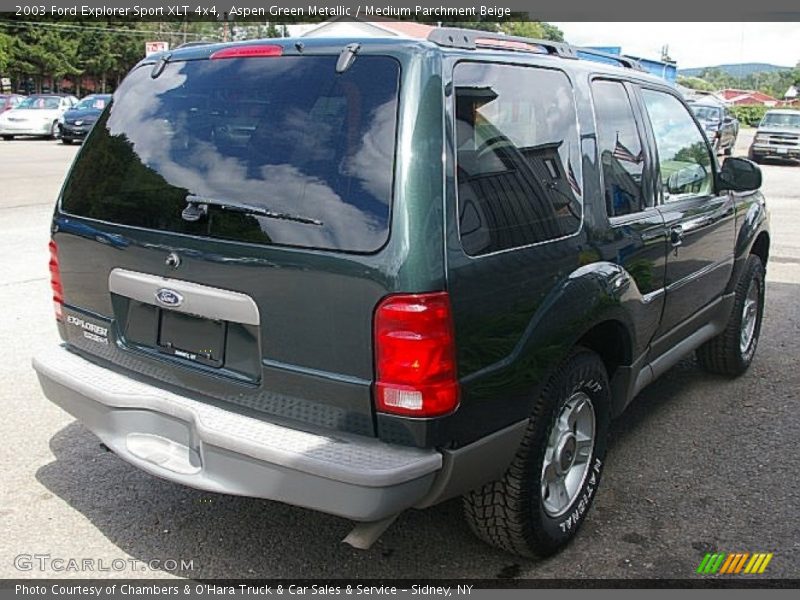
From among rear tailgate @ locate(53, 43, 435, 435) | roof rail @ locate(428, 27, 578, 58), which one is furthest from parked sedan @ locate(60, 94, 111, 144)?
roof rail @ locate(428, 27, 578, 58)

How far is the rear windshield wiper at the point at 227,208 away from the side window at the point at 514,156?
52cm

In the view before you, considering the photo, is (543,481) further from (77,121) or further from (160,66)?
(77,121)

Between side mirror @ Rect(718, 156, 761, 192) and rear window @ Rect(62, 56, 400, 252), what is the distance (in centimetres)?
284

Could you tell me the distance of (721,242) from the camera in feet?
15.5

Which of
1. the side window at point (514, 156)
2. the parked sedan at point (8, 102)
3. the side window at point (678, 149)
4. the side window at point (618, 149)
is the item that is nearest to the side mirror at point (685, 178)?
the side window at point (678, 149)

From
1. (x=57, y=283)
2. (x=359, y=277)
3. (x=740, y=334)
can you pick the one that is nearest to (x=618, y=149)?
(x=359, y=277)

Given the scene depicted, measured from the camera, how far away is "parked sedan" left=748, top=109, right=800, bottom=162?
932 inches

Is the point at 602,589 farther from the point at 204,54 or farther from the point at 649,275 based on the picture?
the point at 204,54

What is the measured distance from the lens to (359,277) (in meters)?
2.50

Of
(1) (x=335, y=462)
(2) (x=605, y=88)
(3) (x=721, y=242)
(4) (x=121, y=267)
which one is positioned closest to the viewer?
(1) (x=335, y=462)

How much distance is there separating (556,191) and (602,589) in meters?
1.52

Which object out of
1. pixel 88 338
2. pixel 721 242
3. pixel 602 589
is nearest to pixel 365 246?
pixel 88 338

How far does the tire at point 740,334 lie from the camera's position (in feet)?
17.0

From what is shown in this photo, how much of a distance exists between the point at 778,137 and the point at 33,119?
76.2 ft
